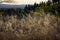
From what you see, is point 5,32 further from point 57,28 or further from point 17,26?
point 57,28

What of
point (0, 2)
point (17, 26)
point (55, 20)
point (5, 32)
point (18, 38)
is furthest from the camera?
point (0, 2)

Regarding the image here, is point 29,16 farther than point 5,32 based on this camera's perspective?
Yes

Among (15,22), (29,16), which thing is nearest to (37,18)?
(29,16)

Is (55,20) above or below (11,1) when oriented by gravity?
above

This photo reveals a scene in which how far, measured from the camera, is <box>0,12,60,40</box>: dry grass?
7.60 meters

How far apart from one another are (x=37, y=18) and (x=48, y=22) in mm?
869

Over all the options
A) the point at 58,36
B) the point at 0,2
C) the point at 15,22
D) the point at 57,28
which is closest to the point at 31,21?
the point at 15,22

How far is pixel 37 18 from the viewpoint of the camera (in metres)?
9.55

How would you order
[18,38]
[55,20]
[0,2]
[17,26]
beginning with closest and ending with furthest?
[18,38]
[17,26]
[55,20]
[0,2]

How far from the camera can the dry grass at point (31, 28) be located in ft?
24.9

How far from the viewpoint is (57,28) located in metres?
8.24

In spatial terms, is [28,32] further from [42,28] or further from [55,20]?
[55,20]

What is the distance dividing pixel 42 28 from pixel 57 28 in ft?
1.67

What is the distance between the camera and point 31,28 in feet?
27.2
